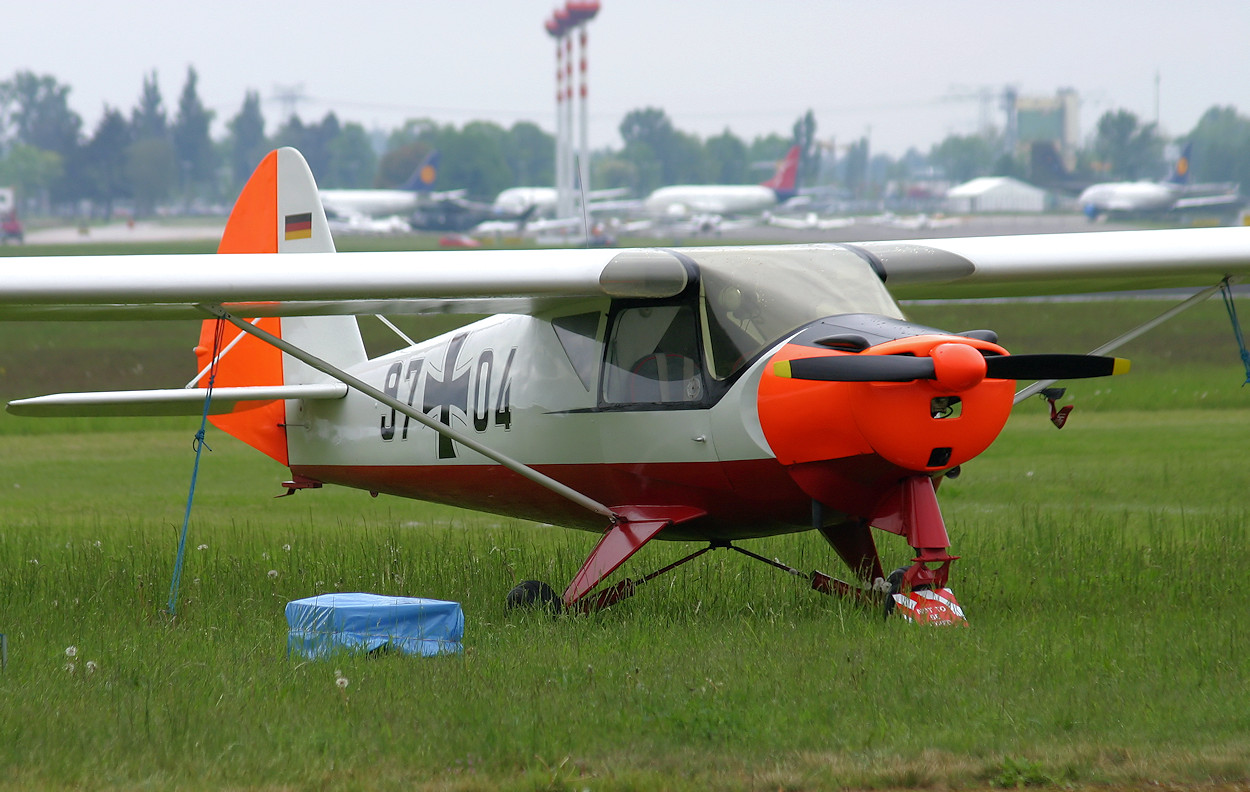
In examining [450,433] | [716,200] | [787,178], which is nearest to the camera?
[450,433]

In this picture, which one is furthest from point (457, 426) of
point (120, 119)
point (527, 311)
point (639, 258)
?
point (120, 119)

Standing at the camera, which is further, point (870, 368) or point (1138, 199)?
point (1138, 199)

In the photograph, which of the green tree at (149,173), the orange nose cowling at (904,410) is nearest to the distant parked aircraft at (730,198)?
the green tree at (149,173)

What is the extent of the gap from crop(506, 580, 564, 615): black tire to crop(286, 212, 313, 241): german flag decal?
3.82 metres

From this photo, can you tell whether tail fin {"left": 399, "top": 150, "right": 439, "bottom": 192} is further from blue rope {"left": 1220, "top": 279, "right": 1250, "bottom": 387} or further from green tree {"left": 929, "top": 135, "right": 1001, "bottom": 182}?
blue rope {"left": 1220, "top": 279, "right": 1250, "bottom": 387}

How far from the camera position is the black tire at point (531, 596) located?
8344mm

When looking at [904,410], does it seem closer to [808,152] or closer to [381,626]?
[381,626]

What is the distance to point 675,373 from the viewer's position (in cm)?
798

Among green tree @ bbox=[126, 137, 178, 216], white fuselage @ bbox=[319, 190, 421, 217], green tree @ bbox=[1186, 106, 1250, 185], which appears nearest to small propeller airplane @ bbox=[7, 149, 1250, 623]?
white fuselage @ bbox=[319, 190, 421, 217]

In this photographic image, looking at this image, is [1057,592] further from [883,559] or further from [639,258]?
[639,258]

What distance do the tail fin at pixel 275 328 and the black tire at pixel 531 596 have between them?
3.03 meters

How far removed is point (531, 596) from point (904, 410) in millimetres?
2766

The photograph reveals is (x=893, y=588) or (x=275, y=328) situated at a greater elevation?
(x=275, y=328)

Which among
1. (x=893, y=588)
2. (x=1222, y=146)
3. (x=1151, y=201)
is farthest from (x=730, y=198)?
(x=893, y=588)
